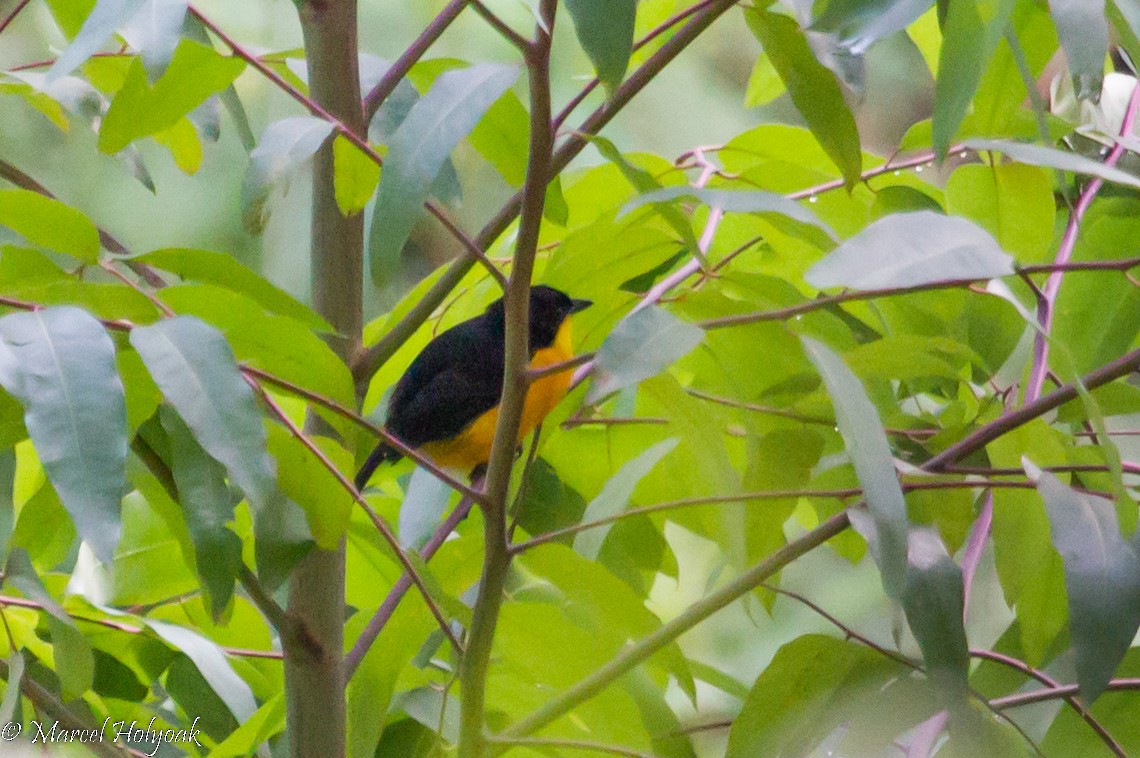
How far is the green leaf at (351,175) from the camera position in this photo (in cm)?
83

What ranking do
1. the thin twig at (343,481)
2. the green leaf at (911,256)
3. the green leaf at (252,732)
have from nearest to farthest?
1. the green leaf at (911,256)
2. the thin twig at (343,481)
3. the green leaf at (252,732)

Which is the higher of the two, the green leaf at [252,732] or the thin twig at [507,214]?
the thin twig at [507,214]

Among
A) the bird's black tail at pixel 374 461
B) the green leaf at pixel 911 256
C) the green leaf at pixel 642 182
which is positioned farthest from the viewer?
the bird's black tail at pixel 374 461

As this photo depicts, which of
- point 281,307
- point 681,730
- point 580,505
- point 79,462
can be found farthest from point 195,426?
point 580,505

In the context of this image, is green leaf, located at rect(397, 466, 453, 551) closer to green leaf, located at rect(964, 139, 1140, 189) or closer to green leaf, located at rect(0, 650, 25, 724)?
green leaf, located at rect(0, 650, 25, 724)

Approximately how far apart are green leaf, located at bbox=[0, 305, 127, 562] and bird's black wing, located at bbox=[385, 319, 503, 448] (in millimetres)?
1127

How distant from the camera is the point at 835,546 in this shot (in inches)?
43.4

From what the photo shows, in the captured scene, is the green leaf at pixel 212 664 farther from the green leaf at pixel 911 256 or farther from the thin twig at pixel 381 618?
the green leaf at pixel 911 256

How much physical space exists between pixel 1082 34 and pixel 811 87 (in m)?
0.20

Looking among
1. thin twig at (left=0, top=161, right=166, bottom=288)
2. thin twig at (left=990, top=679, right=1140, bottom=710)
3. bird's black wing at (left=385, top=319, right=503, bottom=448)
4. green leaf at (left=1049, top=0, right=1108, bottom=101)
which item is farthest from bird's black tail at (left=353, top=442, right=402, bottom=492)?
green leaf at (left=1049, top=0, right=1108, bottom=101)

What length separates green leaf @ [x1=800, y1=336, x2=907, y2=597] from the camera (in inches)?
22.4

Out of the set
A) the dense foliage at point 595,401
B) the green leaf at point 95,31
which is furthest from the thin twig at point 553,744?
the green leaf at point 95,31

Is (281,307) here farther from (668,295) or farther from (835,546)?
(835,546)

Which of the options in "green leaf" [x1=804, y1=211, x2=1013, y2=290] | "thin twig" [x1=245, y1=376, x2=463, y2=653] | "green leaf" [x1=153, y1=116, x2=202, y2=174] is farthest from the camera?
"green leaf" [x1=153, y1=116, x2=202, y2=174]
